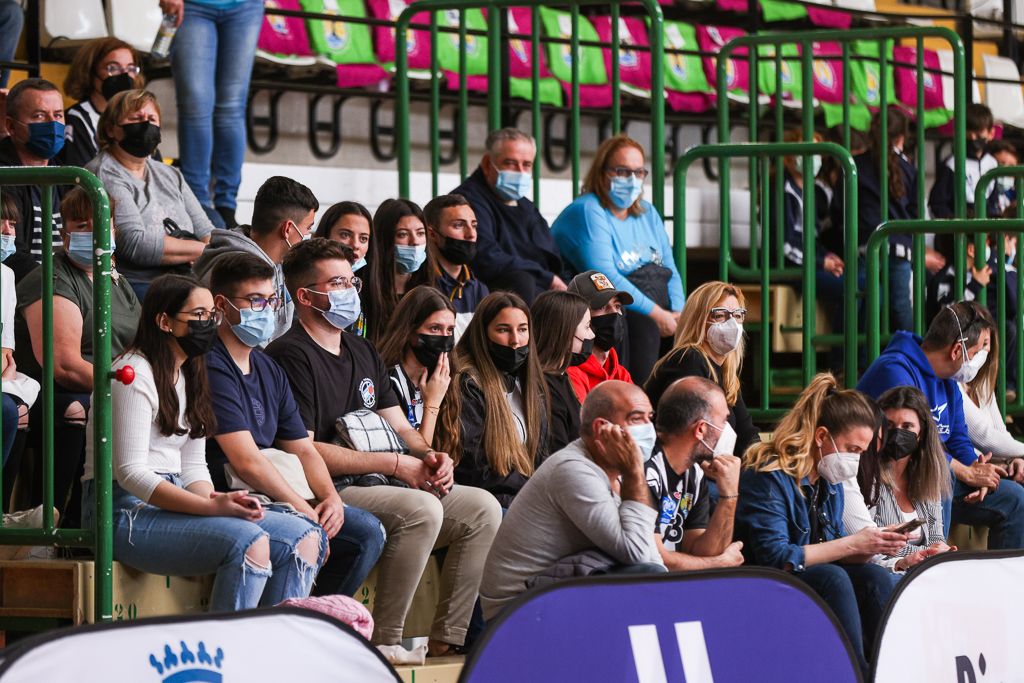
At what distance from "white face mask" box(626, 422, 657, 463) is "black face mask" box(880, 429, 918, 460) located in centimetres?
123

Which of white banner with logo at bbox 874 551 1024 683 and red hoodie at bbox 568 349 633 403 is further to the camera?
red hoodie at bbox 568 349 633 403

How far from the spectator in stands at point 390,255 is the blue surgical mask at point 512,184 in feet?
2.72

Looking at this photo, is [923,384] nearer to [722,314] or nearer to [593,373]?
[722,314]

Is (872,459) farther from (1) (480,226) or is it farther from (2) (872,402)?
(1) (480,226)

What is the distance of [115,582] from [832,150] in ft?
11.0

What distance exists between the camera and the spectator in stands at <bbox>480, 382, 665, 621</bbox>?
14.9 feet

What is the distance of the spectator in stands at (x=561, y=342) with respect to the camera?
224 inches

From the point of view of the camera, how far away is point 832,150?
21.3ft

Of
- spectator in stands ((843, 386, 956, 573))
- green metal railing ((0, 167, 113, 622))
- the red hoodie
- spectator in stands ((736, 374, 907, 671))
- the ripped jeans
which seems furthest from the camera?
the red hoodie

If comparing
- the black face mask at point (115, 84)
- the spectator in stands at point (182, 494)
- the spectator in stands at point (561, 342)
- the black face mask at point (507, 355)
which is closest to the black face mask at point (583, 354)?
the spectator in stands at point (561, 342)

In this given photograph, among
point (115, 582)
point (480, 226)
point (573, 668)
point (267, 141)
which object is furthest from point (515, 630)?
point (267, 141)

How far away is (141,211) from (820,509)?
8.20ft

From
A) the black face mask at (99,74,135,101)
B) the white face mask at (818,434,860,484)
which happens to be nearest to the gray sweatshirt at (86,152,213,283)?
the black face mask at (99,74,135,101)

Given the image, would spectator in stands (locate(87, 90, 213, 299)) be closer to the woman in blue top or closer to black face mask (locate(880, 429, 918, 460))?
the woman in blue top
